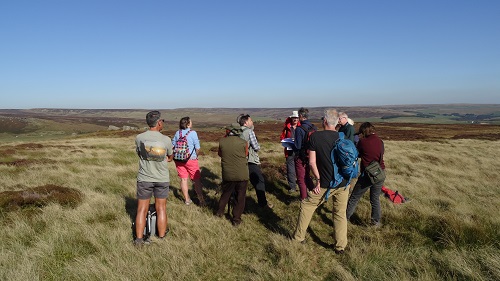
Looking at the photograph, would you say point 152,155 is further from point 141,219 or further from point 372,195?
point 372,195

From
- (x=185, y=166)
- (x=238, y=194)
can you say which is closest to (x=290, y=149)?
(x=238, y=194)

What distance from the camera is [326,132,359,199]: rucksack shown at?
4160 millimetres

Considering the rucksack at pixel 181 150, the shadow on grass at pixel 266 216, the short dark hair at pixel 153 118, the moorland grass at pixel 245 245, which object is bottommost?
the shadow on grass at pixel 266 216

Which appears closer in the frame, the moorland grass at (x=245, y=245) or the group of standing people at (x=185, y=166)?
the moorland grass at (x=245, y=245)

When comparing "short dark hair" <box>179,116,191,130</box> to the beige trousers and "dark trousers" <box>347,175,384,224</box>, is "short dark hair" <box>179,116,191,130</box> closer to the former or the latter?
the beige trousers

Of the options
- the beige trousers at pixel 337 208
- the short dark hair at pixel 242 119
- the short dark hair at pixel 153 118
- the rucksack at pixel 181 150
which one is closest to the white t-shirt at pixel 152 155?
the short dark hair at pixel 153 118

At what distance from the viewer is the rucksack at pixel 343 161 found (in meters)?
4.16

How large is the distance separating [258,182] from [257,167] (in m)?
0.37

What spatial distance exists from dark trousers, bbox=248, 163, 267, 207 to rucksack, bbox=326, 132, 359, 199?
2634 mm

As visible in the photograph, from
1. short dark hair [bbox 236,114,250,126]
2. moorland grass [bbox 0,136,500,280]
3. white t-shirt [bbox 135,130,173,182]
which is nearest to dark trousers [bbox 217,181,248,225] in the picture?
moorland grass [bbox 0,136,500,280]

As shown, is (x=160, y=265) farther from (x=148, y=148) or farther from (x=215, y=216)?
(x=215, y=216)

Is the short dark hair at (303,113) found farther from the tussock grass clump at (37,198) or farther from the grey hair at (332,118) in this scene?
the tussock grass clump at (37,198)

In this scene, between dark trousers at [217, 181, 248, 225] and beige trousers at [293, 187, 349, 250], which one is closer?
beige trousers at [293, 187, 349, 250]

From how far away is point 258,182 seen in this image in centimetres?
672
